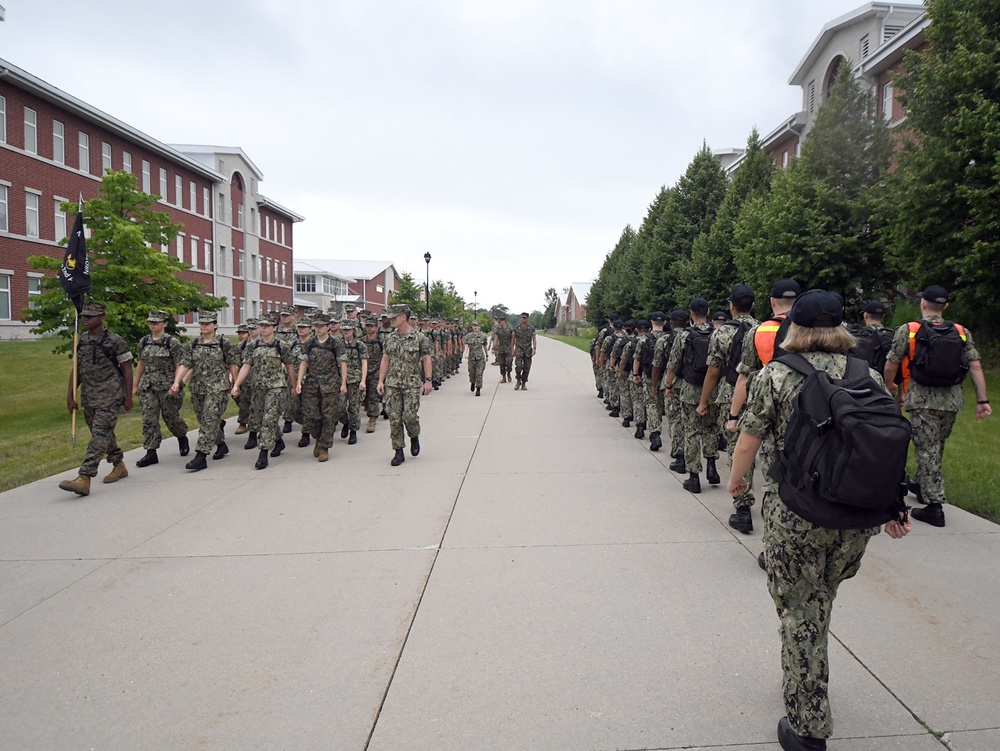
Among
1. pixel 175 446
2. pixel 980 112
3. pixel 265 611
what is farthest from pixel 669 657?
pixel 980 112

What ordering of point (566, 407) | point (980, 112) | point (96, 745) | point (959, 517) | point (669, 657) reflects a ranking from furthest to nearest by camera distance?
point (566, 407) < point (980, 112) < point (959, 517) < point (669, 657) < point (96, 745)

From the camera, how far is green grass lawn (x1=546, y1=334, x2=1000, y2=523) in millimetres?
6945

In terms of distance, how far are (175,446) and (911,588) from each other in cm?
971

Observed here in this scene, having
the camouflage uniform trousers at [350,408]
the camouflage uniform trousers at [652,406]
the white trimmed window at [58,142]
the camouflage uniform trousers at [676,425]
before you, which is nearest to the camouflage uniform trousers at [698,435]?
the camouflage uniform trousers at [676,425]

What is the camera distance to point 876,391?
8.80 feet

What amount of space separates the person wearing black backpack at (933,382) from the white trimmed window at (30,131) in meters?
34.6

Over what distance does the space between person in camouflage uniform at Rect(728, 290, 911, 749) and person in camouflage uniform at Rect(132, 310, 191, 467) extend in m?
8.09

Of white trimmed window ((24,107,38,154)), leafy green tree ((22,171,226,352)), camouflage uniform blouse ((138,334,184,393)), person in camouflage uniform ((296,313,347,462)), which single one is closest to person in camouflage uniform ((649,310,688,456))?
person in camouflage uniform ((296,313,347,462))

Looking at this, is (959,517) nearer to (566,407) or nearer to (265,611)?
(265,611)

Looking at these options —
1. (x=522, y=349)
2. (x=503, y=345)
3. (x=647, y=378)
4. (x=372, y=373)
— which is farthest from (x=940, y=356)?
(x=503, y=345)

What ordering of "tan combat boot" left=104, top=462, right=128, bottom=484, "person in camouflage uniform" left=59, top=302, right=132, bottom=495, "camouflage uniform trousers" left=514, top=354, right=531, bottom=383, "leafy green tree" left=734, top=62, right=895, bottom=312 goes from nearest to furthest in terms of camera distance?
"person in camouflage uniform" left=59, top=302, right=132, bottom=495 < "tan combat boot" left=104, top=462, right=128, bottom=484 < "leafy green tree" left=734, top=62, right=895, bottom=312 < "camouflage uniform trousers" left=514, top=354, right=531, bottom=383

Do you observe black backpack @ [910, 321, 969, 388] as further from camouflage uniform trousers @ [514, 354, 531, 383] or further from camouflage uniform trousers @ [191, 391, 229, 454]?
camouflage uniform trousers @ [514, 354, 531, 383]

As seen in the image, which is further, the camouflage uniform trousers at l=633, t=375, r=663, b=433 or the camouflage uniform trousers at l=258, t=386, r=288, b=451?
the camouflage uniform trousers at l=633, t=375, r=663, b=433

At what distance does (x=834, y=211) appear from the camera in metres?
19.3
